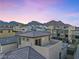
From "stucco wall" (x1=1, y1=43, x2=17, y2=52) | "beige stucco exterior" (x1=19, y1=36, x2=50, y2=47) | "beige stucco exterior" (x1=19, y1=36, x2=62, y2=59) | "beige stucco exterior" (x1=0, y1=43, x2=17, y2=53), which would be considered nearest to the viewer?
"beige stucco exterior" (x1=19, y1=36, x2=62, y2=59)

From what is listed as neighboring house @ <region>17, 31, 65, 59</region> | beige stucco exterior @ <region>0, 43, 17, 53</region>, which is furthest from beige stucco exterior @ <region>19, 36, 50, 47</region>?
beige stucco exterior @ <region>0, 43, 17, 53</region>

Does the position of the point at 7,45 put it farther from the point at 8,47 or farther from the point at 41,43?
the point at 41,43

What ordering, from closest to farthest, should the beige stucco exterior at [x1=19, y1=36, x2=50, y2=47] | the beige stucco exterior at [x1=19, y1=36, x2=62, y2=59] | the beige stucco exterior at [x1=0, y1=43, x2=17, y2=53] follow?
the beige stucco exterior at [x1=19, y1=36, x2=62, y2=59]
the beige stucco exterior at [x1=19, y1=36, x2=50, y2=47]
the beige stucco exterior at [x1=0, y1=43, x2=17, y2=53]

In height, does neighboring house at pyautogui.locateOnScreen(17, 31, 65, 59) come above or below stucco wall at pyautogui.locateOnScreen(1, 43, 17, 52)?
above

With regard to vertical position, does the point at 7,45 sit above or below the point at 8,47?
above

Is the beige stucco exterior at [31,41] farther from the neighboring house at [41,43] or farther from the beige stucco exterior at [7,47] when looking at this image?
the beige stucco exterior at [7,47]

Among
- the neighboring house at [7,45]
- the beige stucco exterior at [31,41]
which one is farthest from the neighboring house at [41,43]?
the neighboring house at [7,45]

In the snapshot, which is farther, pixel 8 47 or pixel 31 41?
pixel 8 47

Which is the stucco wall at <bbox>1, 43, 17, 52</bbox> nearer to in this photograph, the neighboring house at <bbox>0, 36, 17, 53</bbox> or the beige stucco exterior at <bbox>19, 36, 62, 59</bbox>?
the neighboring house at <bbox>0, 36, 17, 53</bbox>

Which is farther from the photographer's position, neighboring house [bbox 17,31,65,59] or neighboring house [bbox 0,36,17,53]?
neighboring house [bbox 0,36,17,53]

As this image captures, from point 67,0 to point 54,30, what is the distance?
32777 millimetres

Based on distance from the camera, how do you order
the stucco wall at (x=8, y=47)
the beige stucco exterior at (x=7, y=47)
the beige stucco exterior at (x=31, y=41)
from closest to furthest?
the beige stucco exterior at (x=31, y=41)
the beige stucco exterior at (x=7, y=47)
the stucco wall at (x=8, y=47)

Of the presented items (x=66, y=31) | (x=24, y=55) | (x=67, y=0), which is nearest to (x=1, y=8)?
(x=67, y=0)

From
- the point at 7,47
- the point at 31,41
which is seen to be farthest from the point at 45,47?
the point at 7,47
